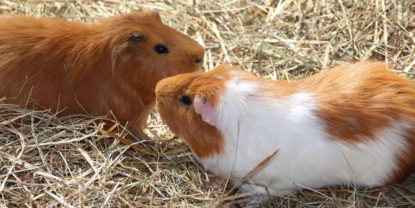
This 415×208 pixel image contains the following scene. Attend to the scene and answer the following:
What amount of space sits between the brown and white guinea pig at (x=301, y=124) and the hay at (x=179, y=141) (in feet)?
0.59

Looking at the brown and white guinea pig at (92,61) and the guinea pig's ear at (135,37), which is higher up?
the guinea pig's ear at (135,37)

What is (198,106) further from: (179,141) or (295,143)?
(179,141)

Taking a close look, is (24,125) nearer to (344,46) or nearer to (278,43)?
(278,43)

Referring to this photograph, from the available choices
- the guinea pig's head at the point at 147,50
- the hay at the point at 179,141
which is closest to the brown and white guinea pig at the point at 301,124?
the hay at the point at 179,141

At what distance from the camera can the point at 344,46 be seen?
461cm

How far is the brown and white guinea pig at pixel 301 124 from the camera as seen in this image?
10.3 ft

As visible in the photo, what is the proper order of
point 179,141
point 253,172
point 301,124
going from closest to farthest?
point 301,124
point 253,172
point 179,141

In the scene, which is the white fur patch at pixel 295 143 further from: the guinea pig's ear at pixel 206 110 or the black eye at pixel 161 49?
the black eye at pixel 161 49

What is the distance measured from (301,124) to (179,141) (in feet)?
3.63

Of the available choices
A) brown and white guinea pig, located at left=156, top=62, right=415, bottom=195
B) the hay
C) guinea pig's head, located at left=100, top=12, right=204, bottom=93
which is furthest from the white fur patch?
guinea pig's head, located at left=100, top=12, right=204, bottom=93

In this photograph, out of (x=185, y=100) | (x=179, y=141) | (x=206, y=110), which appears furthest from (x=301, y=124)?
(x=179, y=141)

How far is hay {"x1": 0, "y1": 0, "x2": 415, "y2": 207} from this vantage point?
133 inches

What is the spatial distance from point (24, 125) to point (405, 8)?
3040 mm

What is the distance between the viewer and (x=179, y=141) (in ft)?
13.1
